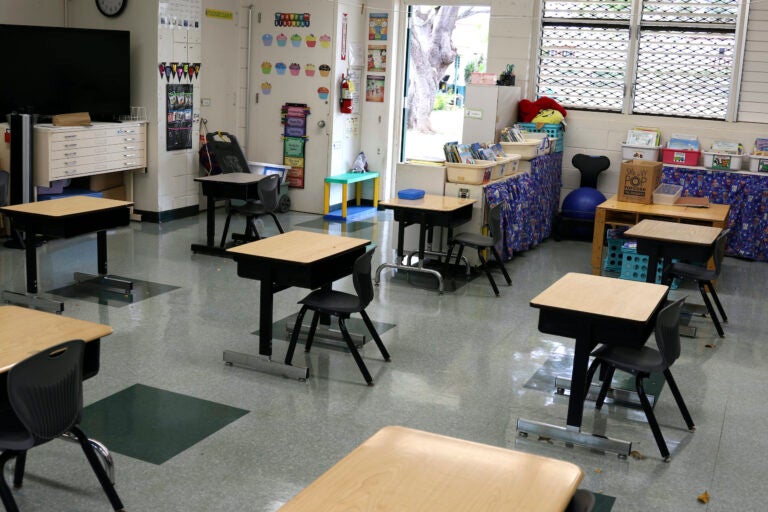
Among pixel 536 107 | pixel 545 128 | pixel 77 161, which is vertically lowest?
pixel 77 161

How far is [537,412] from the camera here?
5023mm

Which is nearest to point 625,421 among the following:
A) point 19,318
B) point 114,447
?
point 114,447

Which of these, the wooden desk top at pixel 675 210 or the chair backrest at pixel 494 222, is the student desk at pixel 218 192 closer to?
the chair backrest at pixel 494 222

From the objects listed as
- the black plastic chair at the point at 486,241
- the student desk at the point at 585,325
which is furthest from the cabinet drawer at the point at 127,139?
the student desk at the point at 585,325

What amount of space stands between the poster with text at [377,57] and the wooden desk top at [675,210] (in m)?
3.90

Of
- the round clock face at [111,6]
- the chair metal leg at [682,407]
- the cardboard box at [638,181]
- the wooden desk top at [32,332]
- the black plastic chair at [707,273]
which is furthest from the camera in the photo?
the round clock face at [111,6]

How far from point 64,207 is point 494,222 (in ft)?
11.3

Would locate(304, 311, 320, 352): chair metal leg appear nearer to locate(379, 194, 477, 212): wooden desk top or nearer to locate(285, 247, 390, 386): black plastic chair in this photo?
locate(285, 247, 390, 386): black plastic chair

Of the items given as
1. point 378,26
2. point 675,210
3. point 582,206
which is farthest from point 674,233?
point 378,26

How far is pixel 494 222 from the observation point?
7.48 meters

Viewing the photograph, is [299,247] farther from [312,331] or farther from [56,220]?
[56,220]

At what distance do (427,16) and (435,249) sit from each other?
154 inches

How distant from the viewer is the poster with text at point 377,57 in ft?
36.2

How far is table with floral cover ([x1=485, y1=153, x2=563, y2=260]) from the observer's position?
842 centimetres
